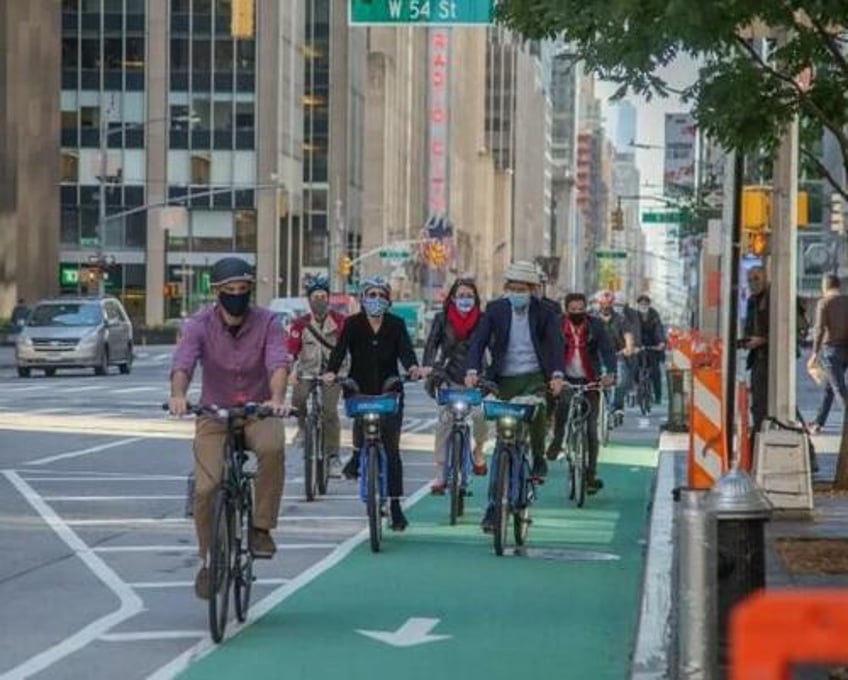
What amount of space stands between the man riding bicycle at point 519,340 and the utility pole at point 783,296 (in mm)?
3813

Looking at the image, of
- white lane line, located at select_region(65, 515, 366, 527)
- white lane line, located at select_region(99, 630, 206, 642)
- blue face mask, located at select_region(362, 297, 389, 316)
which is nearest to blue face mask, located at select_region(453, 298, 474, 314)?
blue face mask, located at select_region(362, 297, 389, 316)

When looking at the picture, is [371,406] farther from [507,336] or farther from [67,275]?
[67,275]

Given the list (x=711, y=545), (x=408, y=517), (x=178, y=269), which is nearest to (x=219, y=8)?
Answer: (x=178, y=269)

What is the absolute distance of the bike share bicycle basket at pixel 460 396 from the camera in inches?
575

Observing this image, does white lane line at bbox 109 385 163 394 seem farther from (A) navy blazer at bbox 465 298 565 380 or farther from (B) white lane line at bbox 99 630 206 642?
(B) white lane line at bbox 99 630 206 642

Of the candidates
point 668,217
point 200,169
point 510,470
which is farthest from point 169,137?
point 510,470

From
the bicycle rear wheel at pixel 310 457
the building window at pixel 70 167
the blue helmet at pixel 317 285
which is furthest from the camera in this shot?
the building window at pixel 70 167

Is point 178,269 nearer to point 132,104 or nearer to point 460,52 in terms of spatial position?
point 132,104

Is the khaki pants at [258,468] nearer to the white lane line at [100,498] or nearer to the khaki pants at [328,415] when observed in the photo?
the white lane line at [100,498]

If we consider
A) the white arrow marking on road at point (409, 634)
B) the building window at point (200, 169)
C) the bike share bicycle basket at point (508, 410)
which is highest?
the building window at point (200, 169)

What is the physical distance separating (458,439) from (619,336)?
1512 cm

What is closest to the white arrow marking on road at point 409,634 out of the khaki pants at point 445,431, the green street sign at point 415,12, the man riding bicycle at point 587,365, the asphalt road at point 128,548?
the asphalt road at point 128,548

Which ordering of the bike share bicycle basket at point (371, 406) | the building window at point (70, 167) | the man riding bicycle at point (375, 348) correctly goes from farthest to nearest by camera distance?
the building window at point (70, 167) → the man riding bicycle at point (375, 348) → the bike share bicycle basket at point (371, 406)

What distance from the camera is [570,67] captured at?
13250mm
